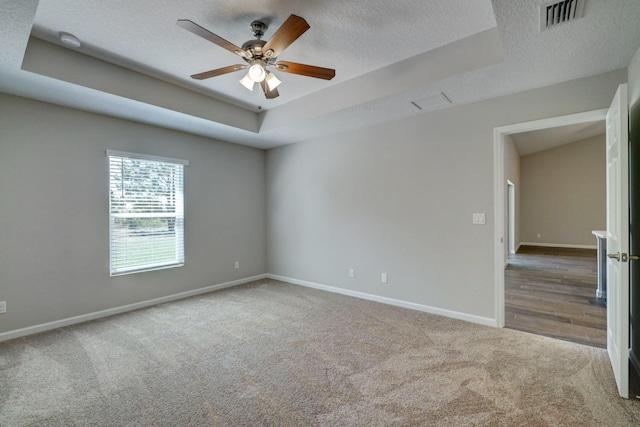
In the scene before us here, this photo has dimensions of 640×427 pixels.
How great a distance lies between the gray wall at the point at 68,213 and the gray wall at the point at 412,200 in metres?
1.71

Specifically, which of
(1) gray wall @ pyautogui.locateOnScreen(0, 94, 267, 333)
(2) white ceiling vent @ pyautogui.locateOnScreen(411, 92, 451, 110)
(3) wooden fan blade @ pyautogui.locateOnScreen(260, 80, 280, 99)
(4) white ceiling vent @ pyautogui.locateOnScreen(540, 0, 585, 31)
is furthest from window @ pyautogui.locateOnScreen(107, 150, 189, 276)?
(4) white ceiling vent @ pyautogui.locateOnScreen(540, 0, 585, 31)

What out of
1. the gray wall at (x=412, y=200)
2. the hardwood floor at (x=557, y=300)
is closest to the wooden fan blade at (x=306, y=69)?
the gray wall at (x=412, y=200)

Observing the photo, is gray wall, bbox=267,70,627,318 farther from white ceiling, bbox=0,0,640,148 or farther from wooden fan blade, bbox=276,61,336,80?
wooden fan blade, bbox=276,61,336,80

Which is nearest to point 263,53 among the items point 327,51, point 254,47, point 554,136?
point 254,47

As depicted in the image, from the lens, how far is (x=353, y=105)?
11.1 feet

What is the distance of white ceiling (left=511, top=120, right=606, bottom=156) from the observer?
6957 millimetres

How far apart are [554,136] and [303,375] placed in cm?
895

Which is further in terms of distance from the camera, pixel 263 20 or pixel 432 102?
pixel 432 102

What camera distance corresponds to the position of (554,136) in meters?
7.58

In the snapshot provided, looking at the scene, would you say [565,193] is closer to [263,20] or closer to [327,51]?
[327,51]

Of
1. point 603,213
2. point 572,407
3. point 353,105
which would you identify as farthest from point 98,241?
point 603,213

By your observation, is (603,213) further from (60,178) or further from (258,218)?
(60,178)

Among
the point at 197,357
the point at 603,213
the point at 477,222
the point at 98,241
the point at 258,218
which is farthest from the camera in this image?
the point at 603,213

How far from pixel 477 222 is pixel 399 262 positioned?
111 cm
